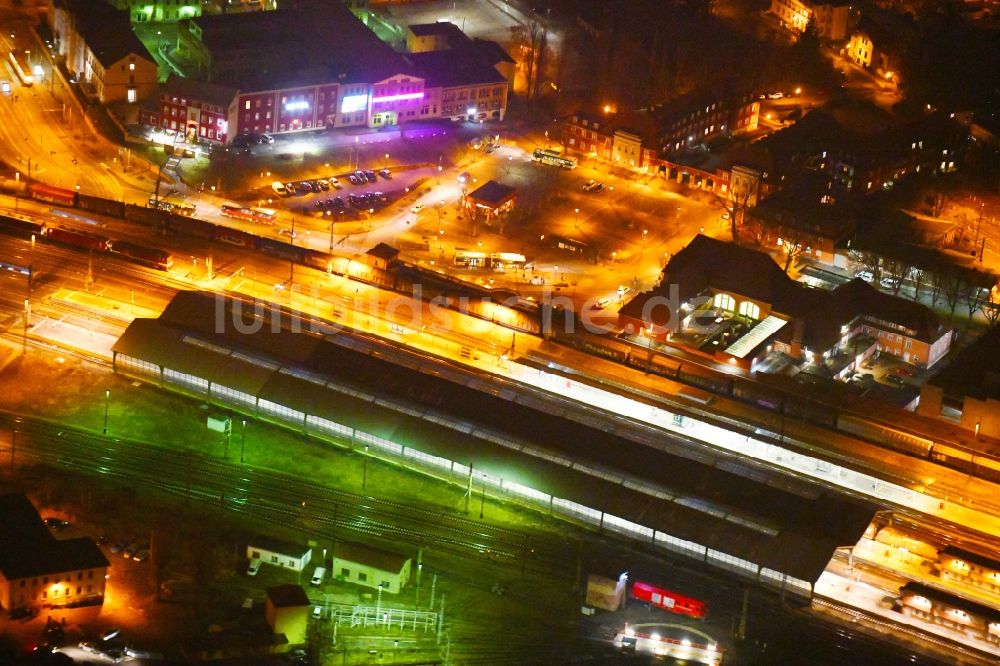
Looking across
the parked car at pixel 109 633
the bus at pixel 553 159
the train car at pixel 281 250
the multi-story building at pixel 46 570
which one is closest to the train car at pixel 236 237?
the train car at pixel 281 250

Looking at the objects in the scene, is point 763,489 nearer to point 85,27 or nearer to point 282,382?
point 282,382

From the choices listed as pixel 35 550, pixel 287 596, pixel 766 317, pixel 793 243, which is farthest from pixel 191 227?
pixel 287 596

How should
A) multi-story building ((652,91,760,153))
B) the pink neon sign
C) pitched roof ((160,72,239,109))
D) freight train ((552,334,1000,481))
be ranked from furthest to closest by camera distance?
1. the pink neon sign
2. multi-story building ((652,91,760,153))
3. pitched roof ((160,72,239,109))
4. freight train ((552,334,1000,481))

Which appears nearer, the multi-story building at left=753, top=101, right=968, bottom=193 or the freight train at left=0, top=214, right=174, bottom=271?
the freight train at left=0, top=214, right=174, bottom=271

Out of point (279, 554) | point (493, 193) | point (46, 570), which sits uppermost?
point (46, 570)

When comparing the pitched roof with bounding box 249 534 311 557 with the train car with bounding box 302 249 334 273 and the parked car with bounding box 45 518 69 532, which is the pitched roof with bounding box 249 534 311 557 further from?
the train car with bounding box 302 249 334 273

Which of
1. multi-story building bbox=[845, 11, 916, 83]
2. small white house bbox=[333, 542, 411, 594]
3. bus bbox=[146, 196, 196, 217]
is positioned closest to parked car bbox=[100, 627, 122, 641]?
small white house bbox=[333, 542, 411, 594]

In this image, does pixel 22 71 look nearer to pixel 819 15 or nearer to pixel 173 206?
pixel 173 206
